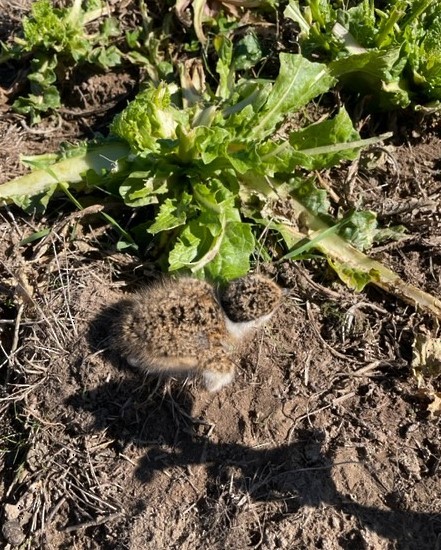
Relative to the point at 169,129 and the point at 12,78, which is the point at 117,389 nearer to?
the point at 169,129

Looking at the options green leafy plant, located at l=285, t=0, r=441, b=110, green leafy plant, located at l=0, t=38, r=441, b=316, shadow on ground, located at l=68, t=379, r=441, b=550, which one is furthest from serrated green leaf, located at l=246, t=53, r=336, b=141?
shadow on ground, located at l=68, t=379, r=441, b=550

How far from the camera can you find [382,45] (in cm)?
394

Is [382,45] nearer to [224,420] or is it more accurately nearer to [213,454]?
[224,420]

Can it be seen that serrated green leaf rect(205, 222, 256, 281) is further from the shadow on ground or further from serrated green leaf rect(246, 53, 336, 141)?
the shadow on ground

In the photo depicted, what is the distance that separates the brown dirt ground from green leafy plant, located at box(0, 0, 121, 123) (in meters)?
0.94

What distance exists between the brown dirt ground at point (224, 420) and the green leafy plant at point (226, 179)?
17cm

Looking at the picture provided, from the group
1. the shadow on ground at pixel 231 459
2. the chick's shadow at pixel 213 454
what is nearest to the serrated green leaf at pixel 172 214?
the chick's shadow at pixel 213 454

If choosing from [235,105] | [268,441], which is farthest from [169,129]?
[268,441]

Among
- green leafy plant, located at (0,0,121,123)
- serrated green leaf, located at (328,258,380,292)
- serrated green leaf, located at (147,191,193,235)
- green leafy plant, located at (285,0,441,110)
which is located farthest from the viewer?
green leafy plant, located at (0,0,121,123)

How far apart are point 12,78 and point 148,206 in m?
1.58

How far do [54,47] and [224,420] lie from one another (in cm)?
264

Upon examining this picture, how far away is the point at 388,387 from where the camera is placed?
359cm

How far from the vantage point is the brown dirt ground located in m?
3.28

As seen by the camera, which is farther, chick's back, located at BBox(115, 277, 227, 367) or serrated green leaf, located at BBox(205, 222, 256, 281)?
serrated green leaf, located at BBox(205, 222, 256, 281)
